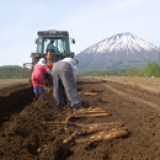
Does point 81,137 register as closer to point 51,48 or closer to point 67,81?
point 67,81

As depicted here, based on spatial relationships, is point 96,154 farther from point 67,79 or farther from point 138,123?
point 67,79

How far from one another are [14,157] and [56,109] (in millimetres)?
2786

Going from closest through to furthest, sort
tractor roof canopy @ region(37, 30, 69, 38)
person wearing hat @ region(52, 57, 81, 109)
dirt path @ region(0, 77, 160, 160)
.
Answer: dirt path @ region(0, 77, 160, 160)
person wearing hat @ region(52, 57, 81, 109)
tractor roof canopy @ region(37, 30, 69, 38)

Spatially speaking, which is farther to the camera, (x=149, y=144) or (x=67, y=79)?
(x=67, y=79)

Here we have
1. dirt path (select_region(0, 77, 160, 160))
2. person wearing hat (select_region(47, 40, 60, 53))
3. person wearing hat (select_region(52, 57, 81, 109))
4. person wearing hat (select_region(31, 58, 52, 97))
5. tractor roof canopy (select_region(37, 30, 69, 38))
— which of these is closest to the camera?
dirt path (select_region(0, 77, 160, 160))

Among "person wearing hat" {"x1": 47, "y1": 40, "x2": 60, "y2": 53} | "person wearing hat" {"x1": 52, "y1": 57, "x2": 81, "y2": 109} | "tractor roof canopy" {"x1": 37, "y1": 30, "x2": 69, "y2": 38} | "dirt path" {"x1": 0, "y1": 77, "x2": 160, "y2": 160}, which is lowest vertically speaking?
"dirt path" {"x1": 0, "y1": 77, "x2": 160, "y2": 160}

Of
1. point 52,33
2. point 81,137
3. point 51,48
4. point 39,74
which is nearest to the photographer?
point 81,137

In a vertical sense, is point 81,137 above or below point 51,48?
below

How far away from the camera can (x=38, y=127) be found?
4.16 metres

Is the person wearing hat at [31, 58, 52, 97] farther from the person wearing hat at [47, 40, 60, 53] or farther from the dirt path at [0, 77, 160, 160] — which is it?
the person wearing hat at [47, 40, 60, 53]

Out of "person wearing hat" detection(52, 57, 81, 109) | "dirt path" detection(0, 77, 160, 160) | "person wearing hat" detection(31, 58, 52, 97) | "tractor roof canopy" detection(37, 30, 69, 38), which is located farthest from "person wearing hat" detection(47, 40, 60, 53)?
"dirt path" detection(0, 77, 160, 160)

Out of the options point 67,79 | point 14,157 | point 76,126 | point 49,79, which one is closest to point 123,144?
point 76,126

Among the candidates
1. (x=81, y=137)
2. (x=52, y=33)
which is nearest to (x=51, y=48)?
(x=52, y=33)

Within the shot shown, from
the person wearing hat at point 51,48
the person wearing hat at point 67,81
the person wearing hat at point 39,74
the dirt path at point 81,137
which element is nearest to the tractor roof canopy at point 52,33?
the person wearing hat at point 51,48
